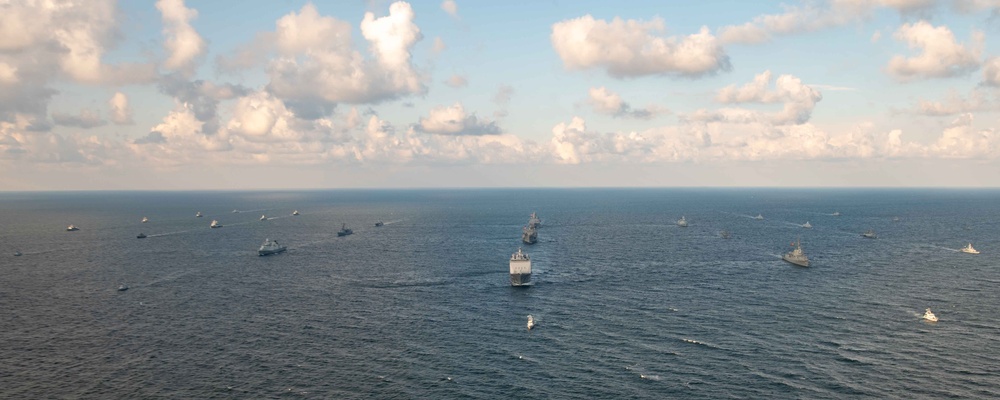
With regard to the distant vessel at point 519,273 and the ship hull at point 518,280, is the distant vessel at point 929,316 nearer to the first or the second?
the distant vessel at point 519,273

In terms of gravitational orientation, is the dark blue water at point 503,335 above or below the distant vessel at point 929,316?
below

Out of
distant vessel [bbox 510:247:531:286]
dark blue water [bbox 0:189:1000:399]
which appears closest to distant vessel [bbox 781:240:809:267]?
dark blue water [bbox 0:189:1000:399]

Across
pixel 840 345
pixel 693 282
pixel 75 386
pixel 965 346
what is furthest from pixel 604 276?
pixel 75 386

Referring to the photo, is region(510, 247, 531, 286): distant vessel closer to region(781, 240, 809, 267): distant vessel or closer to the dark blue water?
the dark blue water

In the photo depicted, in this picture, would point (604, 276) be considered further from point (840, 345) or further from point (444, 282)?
point (840, 345)

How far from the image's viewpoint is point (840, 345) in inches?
4168

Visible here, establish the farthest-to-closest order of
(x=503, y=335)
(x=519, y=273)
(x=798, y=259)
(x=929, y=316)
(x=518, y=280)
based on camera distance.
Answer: (x=798, y=259)
(x=519, y=273)
(x=518, y=280)
(x=929, y=316)
(x=503, y=335)

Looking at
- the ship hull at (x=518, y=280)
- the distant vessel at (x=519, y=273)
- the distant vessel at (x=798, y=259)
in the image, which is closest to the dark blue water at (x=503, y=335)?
the ship hull at (x=518, y=280)

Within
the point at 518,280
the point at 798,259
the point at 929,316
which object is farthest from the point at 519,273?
the point at 798,259

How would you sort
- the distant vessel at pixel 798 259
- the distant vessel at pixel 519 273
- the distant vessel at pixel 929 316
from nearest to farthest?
1. the distant vessel at pixel 929 316
2. the distant vessel at pixel 519 273
3. the distant vessel at pixel 798 259

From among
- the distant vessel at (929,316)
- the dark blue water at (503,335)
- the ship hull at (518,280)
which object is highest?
the ship hull at (518,280)

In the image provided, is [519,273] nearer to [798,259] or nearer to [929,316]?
[929,316]

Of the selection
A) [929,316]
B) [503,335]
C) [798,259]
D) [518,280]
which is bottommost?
[503,335]

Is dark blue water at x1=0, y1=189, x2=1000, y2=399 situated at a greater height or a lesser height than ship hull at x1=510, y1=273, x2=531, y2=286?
lesser
